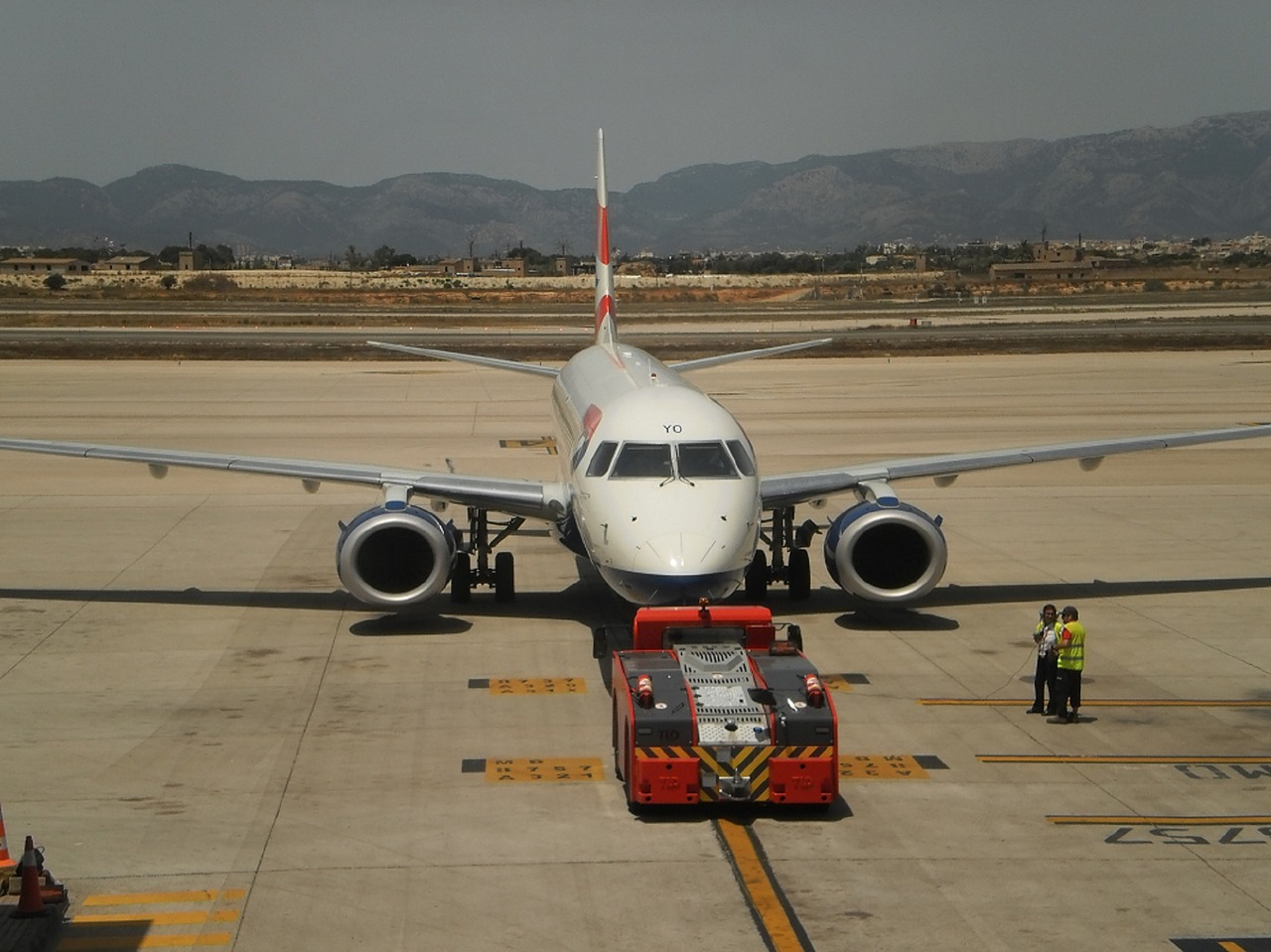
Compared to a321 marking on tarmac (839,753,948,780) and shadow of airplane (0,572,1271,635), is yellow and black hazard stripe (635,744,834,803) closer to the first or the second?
a321 marking on tarmac (839,753,948,780)

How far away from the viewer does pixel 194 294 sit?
490 ft

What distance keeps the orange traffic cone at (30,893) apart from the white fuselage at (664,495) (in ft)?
28.2

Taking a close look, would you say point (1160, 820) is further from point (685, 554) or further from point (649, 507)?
point (649, 507)

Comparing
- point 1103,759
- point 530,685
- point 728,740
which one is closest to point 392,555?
point 530,685

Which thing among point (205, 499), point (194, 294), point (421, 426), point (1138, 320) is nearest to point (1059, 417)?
point (421, 426)

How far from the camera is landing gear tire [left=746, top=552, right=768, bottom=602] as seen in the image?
25594 mm

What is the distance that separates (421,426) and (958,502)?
19.9m

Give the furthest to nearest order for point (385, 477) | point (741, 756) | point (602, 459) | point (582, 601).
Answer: point (582, 601)
point (385, 477)
point (602, 459)
point (741, 756)

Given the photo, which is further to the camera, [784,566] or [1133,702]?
[784,566]

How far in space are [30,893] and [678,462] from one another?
10813 mm

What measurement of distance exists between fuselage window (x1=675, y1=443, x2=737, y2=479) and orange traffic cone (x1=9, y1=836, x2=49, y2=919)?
10495mm

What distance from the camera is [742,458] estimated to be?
70.7 ft


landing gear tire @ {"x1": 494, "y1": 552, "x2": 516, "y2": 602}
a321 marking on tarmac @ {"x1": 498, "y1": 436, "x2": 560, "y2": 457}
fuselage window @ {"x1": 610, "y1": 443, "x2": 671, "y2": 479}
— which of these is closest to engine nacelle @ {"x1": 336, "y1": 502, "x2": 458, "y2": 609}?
landing gear tire @ {"x1": 494, "y1": 552, "x2": 516, "y2": 602}

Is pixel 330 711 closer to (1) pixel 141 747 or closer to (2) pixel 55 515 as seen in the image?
(1) pixel 141 747
